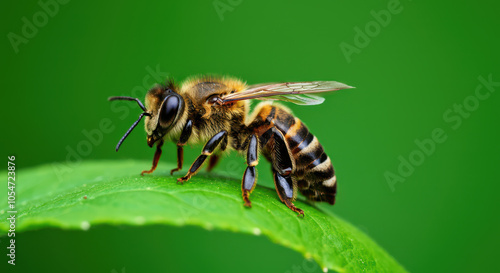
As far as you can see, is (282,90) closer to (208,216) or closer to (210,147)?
(210,147)

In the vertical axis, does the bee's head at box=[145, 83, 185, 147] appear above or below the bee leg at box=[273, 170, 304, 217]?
above

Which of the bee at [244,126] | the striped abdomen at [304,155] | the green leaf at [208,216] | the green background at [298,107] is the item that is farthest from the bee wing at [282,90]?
the green background at [298,107]

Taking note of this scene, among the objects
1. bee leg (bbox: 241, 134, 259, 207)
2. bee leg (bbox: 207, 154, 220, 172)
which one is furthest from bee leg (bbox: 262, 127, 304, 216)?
bee leg (bbox: 207, 154, 220, 172)

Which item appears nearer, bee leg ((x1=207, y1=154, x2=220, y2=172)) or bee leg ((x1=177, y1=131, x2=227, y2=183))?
bee leg ((x1=177, y1=131, x2=227, y2=183))

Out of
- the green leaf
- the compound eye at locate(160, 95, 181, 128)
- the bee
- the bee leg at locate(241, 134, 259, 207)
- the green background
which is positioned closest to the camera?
the green leaf

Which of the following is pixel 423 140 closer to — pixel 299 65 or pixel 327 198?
pixel 299 65

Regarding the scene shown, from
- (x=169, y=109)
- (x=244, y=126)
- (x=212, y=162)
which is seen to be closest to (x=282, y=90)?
(x=244, y=126)

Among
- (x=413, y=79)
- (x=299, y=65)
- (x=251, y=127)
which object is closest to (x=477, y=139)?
(x=413, y=79)

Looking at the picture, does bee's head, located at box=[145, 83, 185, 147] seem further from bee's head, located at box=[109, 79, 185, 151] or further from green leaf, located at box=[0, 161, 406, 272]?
green leaf, located at box=[0, 161, 406, 272]
